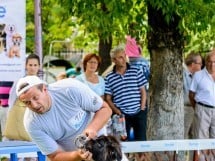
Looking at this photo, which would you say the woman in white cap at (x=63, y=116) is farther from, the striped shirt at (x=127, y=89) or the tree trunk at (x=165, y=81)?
the striped shirt at (x=127, y=89)

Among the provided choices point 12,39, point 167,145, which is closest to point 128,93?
point 167,145

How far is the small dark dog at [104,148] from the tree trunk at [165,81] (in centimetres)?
409

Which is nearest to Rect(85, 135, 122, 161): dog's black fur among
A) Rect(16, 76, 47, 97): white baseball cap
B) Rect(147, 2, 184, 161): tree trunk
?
Rect(16, 76, 47, 97): white baseball cap

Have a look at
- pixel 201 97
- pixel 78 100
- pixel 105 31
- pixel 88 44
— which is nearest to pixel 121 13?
pixel 105 31

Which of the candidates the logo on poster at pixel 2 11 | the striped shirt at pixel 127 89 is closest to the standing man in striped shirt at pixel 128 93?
the striped shirt at pixel 127 89

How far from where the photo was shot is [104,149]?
4.14m

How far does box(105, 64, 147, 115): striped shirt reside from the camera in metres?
8.99

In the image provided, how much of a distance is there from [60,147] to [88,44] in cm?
1126

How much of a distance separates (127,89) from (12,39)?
1810 mm

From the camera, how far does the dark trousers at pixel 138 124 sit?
9.00 metres

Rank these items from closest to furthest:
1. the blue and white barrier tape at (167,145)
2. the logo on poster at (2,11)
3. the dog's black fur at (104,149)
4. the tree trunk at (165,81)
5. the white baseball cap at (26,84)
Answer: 1. the dog's black fur at (104,149)
2. the white baseball cap at (26,84)
3. the blue and white barrier tape at (167,145)
4. the logo on poster at (2,11)
5. the tree trunk at (165,81)

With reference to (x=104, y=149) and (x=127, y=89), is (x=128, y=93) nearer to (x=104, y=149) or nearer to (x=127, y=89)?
(x=127, y=89)

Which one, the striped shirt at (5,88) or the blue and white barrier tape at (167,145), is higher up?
the striped shirt at (5,88)

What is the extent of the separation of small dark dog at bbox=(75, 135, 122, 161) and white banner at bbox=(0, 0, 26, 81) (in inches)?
157
